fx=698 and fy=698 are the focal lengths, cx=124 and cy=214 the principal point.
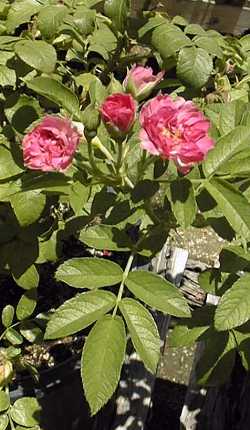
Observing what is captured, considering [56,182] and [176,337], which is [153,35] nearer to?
[56,182]

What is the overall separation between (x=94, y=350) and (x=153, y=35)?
21.3 inches

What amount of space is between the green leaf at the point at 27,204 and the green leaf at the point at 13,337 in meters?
0.34

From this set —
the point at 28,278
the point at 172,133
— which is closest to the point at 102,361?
the point at 172,133

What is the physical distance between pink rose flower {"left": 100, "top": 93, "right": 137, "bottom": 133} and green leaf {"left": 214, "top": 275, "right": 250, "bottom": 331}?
251mm

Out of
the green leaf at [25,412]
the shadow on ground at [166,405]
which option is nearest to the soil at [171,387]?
the shadow on ground at [166,405]

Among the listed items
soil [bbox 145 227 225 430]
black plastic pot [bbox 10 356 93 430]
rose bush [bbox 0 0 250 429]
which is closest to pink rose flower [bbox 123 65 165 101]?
rose bush [bbox 0 0 250 429]

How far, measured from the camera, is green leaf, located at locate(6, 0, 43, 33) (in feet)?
3.71

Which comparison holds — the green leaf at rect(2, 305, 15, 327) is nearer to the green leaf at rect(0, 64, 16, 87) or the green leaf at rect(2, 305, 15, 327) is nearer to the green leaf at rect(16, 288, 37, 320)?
the green leaf at rect(16, 288, 37, 320)

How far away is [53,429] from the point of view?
150 centimetres

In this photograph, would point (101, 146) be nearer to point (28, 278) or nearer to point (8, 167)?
point (8, 167)

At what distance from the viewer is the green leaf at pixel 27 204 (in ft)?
3.23

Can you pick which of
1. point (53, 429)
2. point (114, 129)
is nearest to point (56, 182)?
point (114, 129)

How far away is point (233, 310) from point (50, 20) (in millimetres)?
547

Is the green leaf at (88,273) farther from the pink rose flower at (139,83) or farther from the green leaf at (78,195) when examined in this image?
the pink rose flower at (139,83)
